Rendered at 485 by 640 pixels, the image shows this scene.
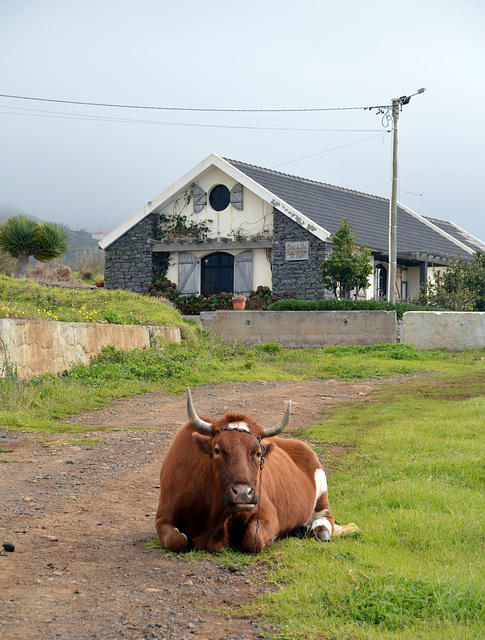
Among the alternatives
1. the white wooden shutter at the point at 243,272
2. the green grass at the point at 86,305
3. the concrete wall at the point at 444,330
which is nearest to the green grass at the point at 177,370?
the concrete wall at the point at 444,330

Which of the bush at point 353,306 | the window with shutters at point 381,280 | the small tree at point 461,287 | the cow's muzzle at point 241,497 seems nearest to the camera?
the cow's muzzle at point 241,497

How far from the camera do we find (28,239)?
2612 cm

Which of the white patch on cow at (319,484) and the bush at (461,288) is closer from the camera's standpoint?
the white patch on cow at (319,484)

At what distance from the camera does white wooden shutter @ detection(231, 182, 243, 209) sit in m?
28.4

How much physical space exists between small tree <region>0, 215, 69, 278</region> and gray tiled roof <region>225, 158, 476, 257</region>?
771 cm

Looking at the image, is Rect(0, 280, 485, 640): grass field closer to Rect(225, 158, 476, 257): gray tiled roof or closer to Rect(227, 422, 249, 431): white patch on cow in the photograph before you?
Rect(227, 422, 249, 431): white patch on cow

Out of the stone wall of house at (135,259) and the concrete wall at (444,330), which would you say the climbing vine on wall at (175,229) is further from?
the concrete wall at (444,330)

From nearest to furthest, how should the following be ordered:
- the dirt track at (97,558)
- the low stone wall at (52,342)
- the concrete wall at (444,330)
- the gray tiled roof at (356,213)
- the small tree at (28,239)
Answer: the dirt track at (97,558) → the low stone wall at (52,342) → the concrete wall at (444,330) → the small tree at (28,239) → the gray tiled roof at (356,213)

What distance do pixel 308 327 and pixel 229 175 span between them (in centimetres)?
946

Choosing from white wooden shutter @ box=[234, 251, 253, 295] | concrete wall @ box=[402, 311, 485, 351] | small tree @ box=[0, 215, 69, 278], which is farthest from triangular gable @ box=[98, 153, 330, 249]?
concrete wall @ box=[402, 311, 485, 351]

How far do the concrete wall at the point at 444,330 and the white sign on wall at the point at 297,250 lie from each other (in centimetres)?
670

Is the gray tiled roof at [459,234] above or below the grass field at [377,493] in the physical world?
above

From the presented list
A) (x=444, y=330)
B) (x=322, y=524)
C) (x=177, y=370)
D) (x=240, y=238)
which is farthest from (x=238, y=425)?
(x=240, y=238)

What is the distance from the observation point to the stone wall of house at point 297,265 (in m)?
26.2
